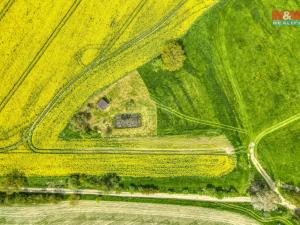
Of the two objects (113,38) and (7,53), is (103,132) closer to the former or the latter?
(113,38)

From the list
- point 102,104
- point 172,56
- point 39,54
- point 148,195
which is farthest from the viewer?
point 39,54

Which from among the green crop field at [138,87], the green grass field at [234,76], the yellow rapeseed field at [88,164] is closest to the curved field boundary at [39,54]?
the green crop field at [138,87]

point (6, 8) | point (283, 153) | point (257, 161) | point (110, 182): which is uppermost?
point (6, 8)

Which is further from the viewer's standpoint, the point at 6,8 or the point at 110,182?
the point at 6,8

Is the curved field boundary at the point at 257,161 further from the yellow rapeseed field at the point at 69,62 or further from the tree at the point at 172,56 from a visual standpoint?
the tree at the point at 172,56

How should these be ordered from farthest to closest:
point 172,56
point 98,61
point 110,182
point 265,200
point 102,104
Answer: point 98,61 < point 102,104 < point 110,182 < point 172,56 < point 265,200

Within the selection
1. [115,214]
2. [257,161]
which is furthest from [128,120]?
[257,161]

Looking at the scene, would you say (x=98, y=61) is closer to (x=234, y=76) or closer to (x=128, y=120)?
(x=128, y=120)

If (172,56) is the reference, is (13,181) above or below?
below
